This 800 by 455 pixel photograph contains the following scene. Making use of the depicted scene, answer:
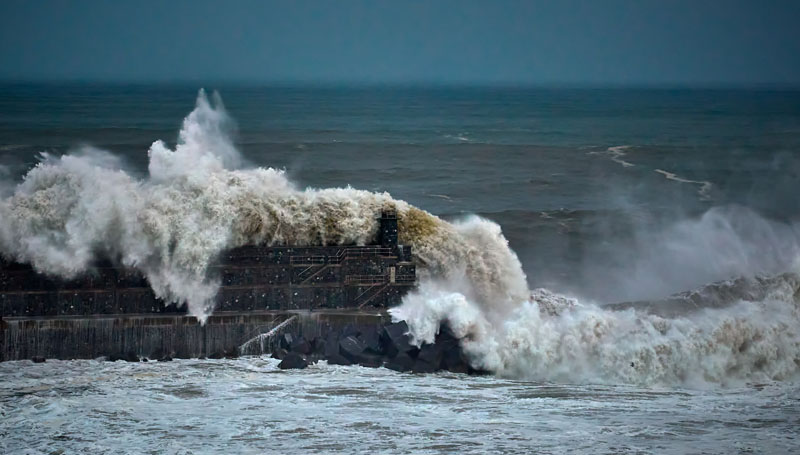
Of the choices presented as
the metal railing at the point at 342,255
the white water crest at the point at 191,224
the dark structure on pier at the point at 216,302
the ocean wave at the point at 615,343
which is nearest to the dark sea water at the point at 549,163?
the white water crest at the point at 191,224

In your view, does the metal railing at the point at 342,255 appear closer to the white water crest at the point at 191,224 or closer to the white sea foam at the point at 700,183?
the white water crest at the point at 191,224

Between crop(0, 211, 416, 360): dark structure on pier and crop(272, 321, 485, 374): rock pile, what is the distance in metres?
0.92

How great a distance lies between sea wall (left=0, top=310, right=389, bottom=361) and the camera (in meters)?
35.9

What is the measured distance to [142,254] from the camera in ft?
128

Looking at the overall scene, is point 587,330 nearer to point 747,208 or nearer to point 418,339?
point 418,339

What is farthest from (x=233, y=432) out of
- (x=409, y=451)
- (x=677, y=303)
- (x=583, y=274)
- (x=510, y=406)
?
(x=583, y=274)

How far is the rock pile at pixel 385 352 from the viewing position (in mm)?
35438

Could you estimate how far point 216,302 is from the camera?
124ft

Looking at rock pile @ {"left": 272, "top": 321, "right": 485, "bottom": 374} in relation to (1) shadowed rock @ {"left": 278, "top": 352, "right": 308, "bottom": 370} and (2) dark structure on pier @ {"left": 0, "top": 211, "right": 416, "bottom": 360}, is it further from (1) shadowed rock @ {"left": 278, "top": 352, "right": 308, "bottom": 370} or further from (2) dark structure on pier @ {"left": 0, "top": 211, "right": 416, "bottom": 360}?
(2) dark structure on pier @ {"left": 0, "top": 211, "right": 416, "bottom": 360}

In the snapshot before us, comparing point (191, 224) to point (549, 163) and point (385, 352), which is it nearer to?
Result: point (385, 352)

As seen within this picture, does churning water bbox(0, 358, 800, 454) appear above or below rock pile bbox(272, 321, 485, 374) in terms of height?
below

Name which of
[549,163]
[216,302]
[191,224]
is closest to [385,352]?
[216,302]

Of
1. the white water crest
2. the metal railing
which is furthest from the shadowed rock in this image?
the metal railing

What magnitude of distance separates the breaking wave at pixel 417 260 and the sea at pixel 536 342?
14 centimetres
